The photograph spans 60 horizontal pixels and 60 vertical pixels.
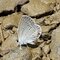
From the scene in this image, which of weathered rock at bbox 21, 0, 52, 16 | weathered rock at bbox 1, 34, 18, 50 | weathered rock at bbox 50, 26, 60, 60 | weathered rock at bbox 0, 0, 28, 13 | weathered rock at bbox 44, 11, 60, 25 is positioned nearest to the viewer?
weathered rock at bbox 50, 26, 60, 60

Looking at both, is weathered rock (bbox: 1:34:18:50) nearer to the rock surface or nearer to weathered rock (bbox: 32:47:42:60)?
the rock surface

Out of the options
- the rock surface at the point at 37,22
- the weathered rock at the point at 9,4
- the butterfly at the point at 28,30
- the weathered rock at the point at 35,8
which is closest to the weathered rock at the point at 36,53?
the rock surface at the point at 37,22

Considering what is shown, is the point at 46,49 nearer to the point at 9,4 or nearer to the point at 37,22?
the point at 37,22

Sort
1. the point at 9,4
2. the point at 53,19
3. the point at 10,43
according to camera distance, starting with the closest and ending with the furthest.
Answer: the point at 10,43, the point at 53,19, the point at 9,4

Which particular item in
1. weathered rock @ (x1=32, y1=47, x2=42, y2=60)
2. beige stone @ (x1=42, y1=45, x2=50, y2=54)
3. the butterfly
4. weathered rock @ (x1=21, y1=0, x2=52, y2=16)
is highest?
weathered rock @ (x1=21, y1=0, x2=52, y2=16)

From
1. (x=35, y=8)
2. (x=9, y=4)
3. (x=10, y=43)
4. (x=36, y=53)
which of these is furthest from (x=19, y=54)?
(x=9, y=4)

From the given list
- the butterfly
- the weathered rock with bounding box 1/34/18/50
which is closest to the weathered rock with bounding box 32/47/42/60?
the butterfly

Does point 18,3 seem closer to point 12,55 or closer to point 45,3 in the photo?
point 45,3
